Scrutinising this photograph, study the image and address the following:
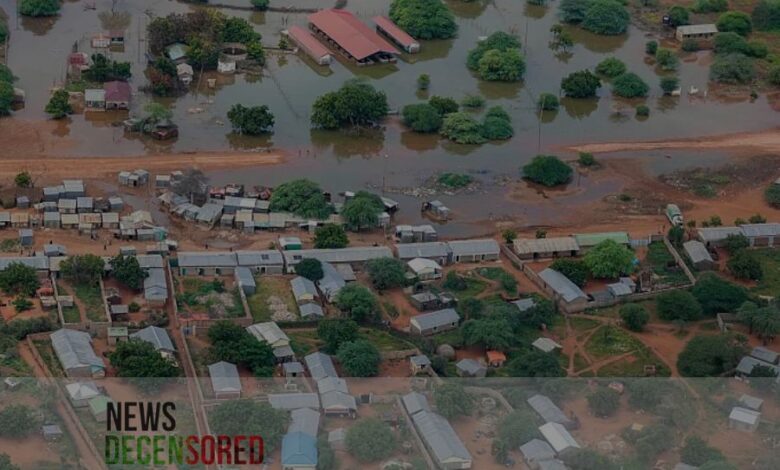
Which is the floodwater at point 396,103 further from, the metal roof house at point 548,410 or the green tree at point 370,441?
the green tree at point 370,441

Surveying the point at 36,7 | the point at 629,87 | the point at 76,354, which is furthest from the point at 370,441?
the point at 36,7

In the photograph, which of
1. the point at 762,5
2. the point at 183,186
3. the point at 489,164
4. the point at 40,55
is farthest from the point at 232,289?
the point at 762,5

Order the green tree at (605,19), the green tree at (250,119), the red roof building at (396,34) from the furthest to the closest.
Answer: the green tree at (605,19), the red roof building at (396,34), the green tree at (250,119)

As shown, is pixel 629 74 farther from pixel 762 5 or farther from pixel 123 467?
pixel 123 467

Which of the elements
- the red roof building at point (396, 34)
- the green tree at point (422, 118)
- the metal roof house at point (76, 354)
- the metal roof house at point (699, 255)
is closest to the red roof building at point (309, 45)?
the red roof building at point (396, 34)

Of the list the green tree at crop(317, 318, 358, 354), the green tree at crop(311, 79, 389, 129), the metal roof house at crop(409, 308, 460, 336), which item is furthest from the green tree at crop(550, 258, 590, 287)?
the green tree at crop(311, 79, 389, 129)

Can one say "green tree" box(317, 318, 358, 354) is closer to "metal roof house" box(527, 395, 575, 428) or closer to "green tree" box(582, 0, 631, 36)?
"metal roof house" box(527, 395, 575, 428)
